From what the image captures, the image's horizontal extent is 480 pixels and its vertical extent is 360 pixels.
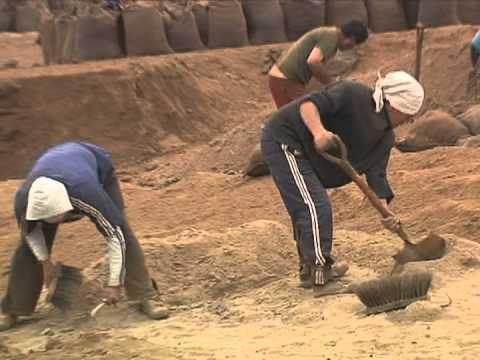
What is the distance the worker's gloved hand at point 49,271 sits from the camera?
16.8 feet

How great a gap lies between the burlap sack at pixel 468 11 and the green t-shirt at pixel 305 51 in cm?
721

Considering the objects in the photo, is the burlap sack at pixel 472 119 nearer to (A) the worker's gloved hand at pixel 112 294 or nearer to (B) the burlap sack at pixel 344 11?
(A) the worker's gloved hand at pixel 112 294

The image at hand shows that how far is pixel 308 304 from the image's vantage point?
5.05m

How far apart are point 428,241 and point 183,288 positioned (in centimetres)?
140

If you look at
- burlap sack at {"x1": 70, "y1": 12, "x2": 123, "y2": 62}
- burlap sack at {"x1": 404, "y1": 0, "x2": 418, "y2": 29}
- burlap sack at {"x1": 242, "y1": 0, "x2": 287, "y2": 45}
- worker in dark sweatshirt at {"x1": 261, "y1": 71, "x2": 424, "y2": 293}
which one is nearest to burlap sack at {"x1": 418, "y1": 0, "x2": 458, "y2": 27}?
burlap sack at {"x1": 404, "y1": 0, "x2": 418, "y2": 29}

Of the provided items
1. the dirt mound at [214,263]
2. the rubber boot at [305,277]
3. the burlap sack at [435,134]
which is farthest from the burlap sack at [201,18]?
the rubber boot at [305,277]

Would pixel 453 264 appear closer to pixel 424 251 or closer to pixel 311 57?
pixel 424 251

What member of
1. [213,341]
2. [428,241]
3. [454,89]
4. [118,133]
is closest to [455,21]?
[454,89]

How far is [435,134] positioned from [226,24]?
6137 millimetres

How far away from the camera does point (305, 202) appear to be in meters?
5.07

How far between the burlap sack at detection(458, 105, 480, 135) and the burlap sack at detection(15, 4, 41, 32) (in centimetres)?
1358

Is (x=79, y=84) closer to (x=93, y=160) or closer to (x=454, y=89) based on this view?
(x=454, y=89)

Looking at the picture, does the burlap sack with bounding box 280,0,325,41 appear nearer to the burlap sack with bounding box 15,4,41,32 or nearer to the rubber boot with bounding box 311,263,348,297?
the burlap sack with bounding box 15,4,41,32

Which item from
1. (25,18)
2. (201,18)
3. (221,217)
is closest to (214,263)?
(221,217)
